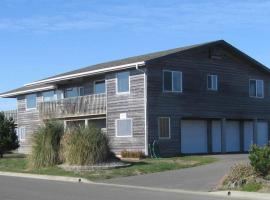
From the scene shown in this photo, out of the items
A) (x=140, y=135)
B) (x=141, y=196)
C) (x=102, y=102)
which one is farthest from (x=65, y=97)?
(x=141, y=196)

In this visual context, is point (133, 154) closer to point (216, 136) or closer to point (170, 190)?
point (216, 136)

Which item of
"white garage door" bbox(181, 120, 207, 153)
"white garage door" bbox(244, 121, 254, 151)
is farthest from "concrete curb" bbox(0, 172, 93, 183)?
"white garage door" bbox(244, 121, 254, 151)

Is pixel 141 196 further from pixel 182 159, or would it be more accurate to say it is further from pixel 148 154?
pixel 148 154

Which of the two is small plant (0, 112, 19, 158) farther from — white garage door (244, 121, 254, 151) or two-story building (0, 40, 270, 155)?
white garage door (244, 121, 254, 151)

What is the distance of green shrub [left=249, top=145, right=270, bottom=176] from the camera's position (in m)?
18.0

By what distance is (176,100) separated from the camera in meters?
34.5

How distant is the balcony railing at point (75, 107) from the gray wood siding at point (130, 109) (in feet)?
3.17

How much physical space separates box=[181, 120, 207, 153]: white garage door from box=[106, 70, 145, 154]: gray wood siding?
3342 mm

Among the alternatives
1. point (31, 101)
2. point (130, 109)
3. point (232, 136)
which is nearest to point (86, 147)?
point (130, 109)

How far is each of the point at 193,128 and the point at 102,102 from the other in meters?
6.18

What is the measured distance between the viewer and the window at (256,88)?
3985cm

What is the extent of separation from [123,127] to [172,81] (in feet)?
13.7

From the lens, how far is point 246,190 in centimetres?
1712

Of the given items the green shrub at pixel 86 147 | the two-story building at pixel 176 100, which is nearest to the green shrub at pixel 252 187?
the green shrub at pixel 86 147
